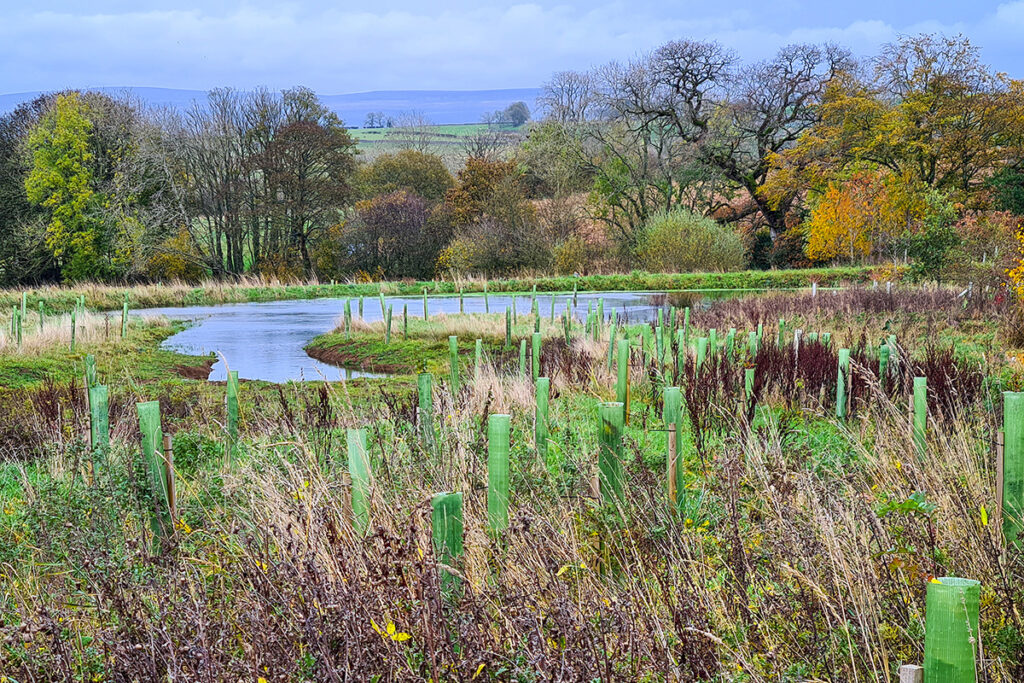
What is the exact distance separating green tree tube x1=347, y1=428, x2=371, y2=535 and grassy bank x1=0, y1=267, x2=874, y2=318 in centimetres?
2737

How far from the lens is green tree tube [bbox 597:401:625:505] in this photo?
3.87 meters

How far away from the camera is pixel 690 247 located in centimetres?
3653

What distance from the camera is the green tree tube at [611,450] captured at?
12.7 feet

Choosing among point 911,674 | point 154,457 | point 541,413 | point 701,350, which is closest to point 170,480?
point 154,457

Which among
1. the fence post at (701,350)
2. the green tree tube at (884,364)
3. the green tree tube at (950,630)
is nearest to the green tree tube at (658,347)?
the fence post at (701,350)

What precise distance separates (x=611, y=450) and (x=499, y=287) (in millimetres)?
29893

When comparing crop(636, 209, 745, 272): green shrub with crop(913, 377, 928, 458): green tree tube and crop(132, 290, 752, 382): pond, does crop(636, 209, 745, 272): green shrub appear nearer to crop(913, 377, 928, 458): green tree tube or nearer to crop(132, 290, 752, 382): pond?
crop(132, 290, 752, 382): pond

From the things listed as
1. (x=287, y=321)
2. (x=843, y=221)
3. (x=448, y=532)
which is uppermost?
(x=843, y=221)

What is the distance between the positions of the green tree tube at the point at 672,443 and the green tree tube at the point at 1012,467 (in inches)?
51.6

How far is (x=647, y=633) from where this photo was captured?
9.25ft

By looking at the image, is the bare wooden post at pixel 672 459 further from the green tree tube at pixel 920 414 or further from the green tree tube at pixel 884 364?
the green tree tube at pixel 884 364

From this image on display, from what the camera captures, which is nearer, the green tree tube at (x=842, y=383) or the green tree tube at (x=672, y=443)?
the green tree tube at (x=672, y=443)

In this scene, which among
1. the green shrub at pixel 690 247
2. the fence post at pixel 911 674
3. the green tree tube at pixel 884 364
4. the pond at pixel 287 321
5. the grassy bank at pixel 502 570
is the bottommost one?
the pond at pixel 287 321

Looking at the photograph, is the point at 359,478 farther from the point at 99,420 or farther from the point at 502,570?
the point at 99,420
